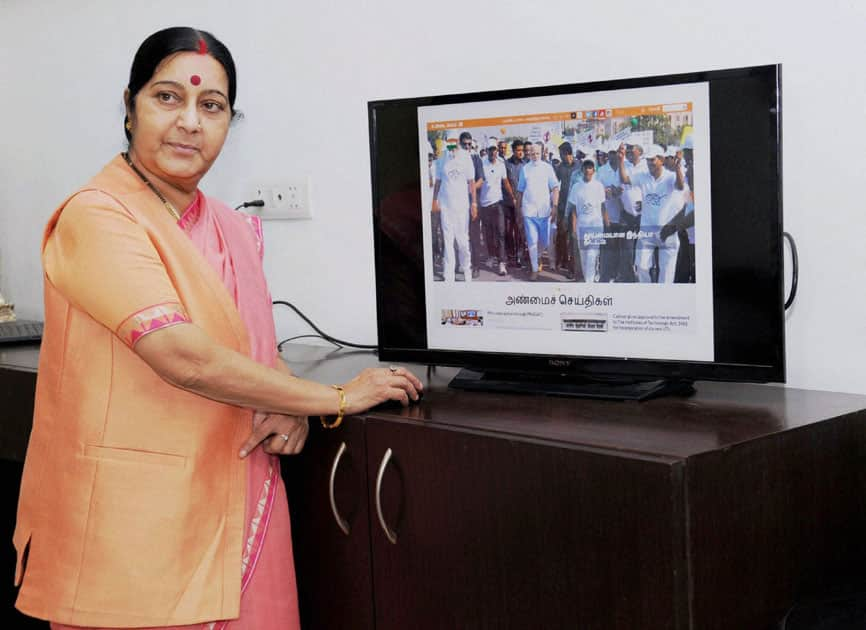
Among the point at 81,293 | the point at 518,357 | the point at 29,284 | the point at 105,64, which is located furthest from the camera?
the point at 29,284

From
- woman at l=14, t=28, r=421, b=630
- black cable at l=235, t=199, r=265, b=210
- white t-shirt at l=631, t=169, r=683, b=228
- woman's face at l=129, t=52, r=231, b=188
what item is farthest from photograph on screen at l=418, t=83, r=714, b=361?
black cable at l=235, t=199, r=265, b=210

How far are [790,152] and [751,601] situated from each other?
2.25 feet

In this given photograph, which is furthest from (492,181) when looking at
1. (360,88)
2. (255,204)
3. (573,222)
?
(255,204)

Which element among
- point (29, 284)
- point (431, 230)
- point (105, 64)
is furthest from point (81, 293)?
point (29, 284)

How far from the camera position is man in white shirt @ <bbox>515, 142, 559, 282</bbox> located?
5.24 ft

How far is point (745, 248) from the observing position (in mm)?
1470

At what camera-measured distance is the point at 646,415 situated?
4.78 ft

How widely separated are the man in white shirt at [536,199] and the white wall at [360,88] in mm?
306

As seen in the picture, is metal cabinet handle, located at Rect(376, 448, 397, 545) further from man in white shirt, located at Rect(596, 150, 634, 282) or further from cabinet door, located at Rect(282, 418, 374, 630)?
man in white shirt, located at Rect(596, 150, 634, 282)

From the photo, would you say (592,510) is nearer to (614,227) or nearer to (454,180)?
(614,227)

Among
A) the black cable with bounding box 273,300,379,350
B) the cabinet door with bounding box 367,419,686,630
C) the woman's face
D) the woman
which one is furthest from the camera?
the black cable with bounding box 273,300,379,350

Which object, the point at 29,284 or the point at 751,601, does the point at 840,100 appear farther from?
the point at 29,284

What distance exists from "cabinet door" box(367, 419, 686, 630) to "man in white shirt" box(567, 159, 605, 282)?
34 cm

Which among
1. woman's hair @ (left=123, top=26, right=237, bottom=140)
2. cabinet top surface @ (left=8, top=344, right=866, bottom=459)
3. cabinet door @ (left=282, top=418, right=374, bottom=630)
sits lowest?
cabinet door @ (left=282, top=418, right=374, bottom=630)
